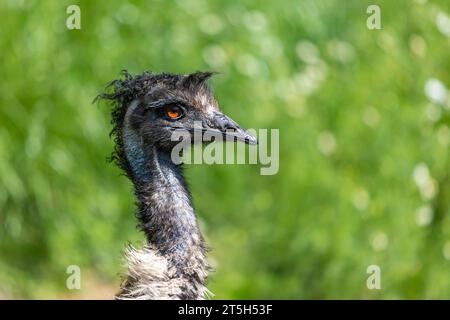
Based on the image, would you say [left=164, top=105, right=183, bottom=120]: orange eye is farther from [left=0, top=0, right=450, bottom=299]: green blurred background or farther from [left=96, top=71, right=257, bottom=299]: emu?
[left=0, top=0, right=450, bottom=299]: green blurred background

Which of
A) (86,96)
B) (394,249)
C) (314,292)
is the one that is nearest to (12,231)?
(86,96)

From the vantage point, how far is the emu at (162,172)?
372 centimetres

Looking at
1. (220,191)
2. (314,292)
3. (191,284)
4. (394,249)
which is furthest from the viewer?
(220,191)

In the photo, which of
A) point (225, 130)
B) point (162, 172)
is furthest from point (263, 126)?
point (162, 172)

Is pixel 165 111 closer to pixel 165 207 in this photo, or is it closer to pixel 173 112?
pixel 173 112

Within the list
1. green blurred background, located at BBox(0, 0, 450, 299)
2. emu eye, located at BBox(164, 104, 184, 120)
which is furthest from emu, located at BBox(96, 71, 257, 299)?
green blurred background, located at BBox(0, 0, 450, 299)

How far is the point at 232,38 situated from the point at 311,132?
129 centimetres

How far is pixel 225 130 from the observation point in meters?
4.04

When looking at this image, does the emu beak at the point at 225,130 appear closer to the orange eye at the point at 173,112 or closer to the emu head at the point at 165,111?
the emu head at the point at 165,111

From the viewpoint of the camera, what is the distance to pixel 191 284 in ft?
12.2

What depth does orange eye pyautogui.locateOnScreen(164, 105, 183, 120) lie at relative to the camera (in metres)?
4.00

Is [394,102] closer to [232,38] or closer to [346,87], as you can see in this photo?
[346,87]

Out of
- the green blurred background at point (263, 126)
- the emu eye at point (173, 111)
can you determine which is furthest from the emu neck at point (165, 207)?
the green blurred background at point (263, 126)

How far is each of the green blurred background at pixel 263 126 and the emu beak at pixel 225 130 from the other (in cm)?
272
